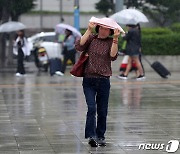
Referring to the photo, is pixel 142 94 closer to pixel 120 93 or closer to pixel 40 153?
pixel 120 93

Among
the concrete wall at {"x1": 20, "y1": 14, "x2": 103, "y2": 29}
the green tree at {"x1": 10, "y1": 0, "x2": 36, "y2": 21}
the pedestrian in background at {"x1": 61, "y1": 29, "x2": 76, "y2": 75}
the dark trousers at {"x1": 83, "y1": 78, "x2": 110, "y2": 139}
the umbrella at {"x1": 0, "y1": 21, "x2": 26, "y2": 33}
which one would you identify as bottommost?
the concrete wall at {"x1": 20, "y1": 14, "x2": 103, "y2": 29}

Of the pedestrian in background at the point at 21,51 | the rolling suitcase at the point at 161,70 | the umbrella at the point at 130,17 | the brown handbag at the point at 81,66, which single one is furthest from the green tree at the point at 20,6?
the brown handbag at the point at 81,66

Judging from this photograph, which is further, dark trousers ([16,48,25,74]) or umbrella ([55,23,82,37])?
umbrella ([55,23,82,37])

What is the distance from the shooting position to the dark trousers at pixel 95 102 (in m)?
10.3

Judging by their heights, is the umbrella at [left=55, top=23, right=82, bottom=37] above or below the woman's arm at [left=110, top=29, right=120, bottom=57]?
below

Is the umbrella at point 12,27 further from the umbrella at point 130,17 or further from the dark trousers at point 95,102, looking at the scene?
the dark trousers at point 95,102

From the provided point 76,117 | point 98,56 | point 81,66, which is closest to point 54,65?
point 76,117

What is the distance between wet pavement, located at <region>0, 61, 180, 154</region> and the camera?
10.3 meters

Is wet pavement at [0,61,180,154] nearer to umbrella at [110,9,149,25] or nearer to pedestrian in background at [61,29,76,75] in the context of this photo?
umbrella at [110,9,149,25]

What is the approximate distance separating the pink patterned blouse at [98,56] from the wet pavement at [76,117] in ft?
3.43

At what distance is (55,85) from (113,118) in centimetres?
725

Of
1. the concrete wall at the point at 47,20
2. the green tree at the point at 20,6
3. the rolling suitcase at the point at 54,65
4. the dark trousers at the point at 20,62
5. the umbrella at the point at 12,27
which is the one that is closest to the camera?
the rolling suitcase at the point at 54,65

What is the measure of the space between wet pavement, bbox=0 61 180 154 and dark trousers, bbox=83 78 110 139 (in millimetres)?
242

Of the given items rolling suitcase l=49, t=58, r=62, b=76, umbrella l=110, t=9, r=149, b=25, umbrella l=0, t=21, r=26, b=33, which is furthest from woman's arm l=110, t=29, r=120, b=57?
umbrella l=0, t=21, r=26, b=33
